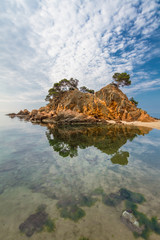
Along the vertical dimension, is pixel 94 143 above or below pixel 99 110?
below

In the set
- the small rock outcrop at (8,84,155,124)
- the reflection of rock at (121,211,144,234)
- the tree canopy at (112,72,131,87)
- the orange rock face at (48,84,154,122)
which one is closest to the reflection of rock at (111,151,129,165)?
the reflection of rock at (121,211,144,234)

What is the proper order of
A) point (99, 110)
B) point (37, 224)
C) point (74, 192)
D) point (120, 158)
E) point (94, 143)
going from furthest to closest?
point (99, 110) < point (94, 143) < point (120, 158) < point (74, 192) < point (37, 224)

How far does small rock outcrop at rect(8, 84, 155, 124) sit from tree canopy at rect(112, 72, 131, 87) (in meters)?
2.27

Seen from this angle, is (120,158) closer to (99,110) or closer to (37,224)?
(37,224)

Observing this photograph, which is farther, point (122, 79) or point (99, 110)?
point (122, 79)

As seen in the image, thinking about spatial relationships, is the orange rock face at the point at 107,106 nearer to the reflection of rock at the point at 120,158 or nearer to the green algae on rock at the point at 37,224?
the reflection of rock at the point at 120,158

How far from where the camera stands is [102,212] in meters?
3.05

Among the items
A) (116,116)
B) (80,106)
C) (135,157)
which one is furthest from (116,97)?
(135,157)

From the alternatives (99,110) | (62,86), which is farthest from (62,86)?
(99,110)

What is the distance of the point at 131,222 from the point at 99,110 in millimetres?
34297

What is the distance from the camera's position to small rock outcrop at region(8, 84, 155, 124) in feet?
99.6

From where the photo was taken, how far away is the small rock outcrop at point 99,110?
3035 centimetres

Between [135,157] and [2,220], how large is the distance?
23.3ft

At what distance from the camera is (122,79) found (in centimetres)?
4025
